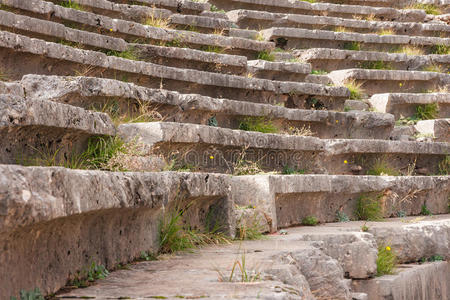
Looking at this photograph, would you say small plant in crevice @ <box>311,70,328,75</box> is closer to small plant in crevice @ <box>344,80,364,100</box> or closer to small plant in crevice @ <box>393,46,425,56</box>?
small plant in crevice @ <box>344,80,364,100</box>

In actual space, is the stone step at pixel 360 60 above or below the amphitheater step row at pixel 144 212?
above

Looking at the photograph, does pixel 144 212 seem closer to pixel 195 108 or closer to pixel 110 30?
pixel 195 108

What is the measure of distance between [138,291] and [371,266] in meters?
3.00

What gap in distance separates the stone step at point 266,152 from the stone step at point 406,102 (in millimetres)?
1402

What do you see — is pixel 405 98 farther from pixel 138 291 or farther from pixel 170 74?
pixel 138 291

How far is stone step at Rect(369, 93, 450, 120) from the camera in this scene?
9.87 meters

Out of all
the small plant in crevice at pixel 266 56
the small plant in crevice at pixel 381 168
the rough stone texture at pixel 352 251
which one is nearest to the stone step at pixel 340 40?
the small plant in crevice at pixel 266 56

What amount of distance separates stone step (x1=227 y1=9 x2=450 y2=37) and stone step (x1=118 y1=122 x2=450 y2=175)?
14.6ft

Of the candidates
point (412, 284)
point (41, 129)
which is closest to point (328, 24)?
point (412, 284)

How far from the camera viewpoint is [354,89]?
10.0m

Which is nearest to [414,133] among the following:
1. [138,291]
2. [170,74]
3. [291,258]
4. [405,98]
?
[405,98]

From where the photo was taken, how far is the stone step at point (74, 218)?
6.89 feet

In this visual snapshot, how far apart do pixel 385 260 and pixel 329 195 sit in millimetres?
1238

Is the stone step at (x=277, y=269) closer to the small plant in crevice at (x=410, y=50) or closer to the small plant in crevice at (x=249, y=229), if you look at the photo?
the small plant in crevice at (x=249, y=229)
